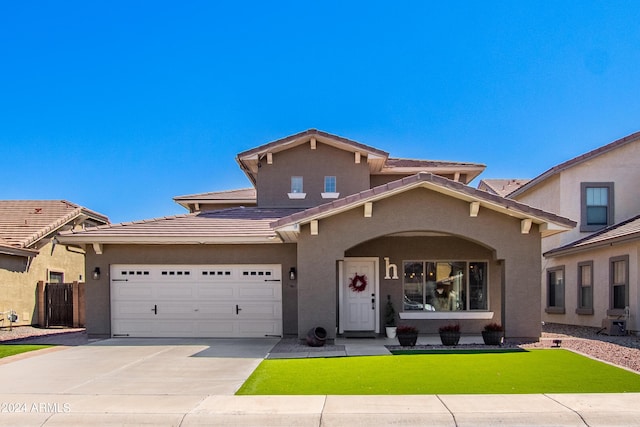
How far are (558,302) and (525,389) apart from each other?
13.8 m

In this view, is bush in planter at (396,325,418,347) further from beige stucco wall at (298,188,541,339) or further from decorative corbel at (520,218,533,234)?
decorative corbel at (520,218,533,234)

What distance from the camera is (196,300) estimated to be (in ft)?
50.8

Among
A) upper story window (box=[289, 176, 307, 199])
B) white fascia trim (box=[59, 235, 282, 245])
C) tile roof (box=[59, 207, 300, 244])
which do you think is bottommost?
white fascia trim (box=[59, 235, 282, 245])

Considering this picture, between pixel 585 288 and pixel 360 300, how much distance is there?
8.66 meters

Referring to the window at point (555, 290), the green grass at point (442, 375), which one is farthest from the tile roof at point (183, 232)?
the window at point (555, 290)

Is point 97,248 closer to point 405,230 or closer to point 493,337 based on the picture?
point 405,230

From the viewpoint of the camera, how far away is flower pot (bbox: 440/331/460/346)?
1269 cm

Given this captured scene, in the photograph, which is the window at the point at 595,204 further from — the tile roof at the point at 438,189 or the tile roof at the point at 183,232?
the tile roof at the point at 183,232

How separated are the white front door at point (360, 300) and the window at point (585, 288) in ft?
25.8

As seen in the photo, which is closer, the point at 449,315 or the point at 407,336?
the point at 407,336

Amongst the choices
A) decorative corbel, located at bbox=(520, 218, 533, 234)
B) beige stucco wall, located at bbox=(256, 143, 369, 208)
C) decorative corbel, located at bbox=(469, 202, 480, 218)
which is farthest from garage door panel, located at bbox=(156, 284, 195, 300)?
decorative corbel, located at bbox=(520, 218, 533, 234)

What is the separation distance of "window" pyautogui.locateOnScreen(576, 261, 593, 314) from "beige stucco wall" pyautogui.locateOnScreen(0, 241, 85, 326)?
19.9m

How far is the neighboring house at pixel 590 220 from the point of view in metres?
17.4

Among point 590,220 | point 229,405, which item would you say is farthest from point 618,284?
point 229,405
